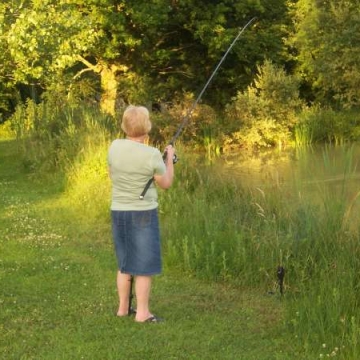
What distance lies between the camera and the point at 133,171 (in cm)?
492

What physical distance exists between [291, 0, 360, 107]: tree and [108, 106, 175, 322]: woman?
20.8 m

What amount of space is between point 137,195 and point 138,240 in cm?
33

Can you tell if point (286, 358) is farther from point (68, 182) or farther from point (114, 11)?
point (114, 11)

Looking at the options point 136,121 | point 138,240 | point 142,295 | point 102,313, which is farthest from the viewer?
point 102,313

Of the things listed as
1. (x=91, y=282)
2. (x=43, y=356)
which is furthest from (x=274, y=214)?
(x=43, y=356)

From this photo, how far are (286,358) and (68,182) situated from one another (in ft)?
26.0

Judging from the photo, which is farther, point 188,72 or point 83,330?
point 188,72

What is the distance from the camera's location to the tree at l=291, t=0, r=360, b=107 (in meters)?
24.6

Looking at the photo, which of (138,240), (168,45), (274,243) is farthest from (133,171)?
(168,45)

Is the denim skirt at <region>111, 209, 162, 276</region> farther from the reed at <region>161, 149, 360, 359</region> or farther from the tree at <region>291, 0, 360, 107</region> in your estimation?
the tree at <region>291, 0, 360, 107</region>

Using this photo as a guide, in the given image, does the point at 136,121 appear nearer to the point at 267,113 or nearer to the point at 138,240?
the point at 138,240

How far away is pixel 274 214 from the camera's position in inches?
297

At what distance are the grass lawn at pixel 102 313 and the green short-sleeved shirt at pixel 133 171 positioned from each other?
922 millimetres

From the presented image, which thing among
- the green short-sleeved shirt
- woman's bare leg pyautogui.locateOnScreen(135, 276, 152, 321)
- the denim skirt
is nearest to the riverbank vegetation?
woman's bare leg pyautogui.locateOnScreen(135, 276, 152, 321)
